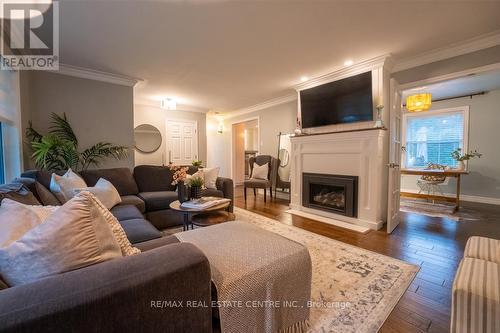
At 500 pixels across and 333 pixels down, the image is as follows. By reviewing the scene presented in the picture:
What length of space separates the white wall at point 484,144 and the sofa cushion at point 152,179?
6.19 meters

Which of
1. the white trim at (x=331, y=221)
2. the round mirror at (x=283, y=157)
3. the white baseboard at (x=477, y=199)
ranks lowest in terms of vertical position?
the white trim at (x=331, y=221)

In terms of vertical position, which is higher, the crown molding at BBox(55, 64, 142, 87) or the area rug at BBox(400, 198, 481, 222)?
the crown molding at BBox(55, 64, 142, 87)

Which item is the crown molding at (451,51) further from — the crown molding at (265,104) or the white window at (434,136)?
the white window at (434,136)

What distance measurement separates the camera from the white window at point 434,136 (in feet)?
15.6

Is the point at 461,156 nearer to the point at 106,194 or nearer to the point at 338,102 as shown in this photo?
the point at 338,102

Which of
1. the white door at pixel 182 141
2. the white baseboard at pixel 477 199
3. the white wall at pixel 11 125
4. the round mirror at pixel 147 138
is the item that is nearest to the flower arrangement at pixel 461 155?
the white baseboard at pixel 477 199

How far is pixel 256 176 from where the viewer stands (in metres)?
5.03

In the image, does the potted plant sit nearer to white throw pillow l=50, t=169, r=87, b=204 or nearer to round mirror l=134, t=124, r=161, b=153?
white throw pillow l=50, t=169, r=87, b=204

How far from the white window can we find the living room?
0.04m

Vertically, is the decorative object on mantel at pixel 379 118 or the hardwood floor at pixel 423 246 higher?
the decorative object on mantel at pixel 379 118

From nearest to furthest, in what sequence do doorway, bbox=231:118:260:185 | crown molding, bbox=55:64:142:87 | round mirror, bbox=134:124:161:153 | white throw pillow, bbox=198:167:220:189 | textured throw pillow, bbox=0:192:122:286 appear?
textured throw pillow, bbox=0:192:122:286 < crown molding, bbox=55:64:142:87 < white throw pillow, bbox=198:167:220:189 < round mirror, bbox=134:124:161:153 < doorway, bbox=231:118:260:185

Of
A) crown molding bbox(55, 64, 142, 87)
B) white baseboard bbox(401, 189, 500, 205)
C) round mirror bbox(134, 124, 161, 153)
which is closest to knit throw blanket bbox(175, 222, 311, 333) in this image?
crown molding bbox(55, 64, 142, 87)

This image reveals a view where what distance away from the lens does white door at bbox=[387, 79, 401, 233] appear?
2.83 meters

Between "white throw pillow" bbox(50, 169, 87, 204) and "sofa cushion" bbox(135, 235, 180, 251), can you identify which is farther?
"white throw pillow" bbox(50, 169, 87, 204)
